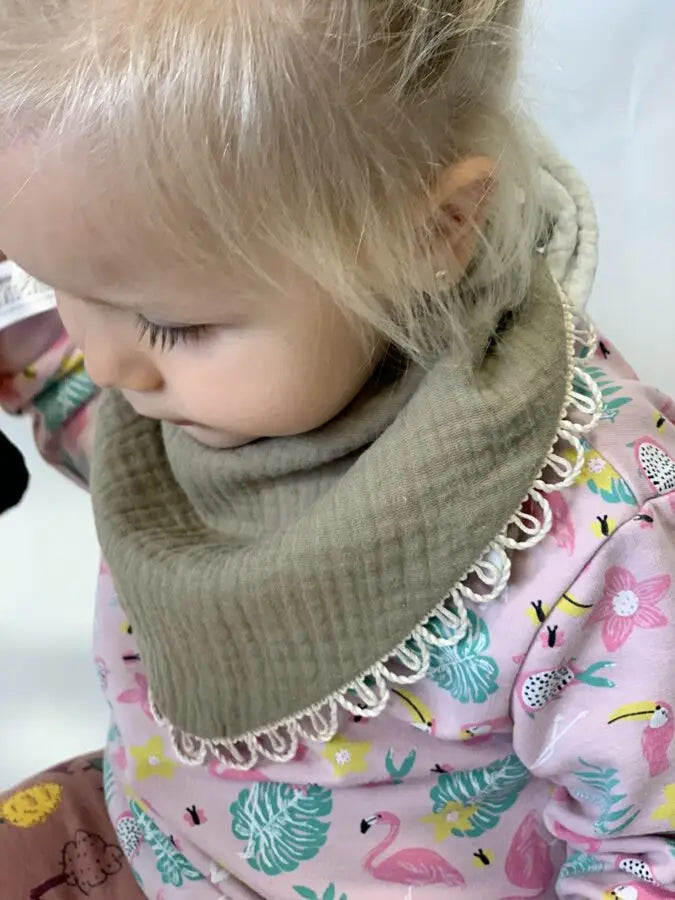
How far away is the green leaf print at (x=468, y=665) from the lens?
44cm

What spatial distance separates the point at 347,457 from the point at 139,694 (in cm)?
21

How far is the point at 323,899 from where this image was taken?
528mm

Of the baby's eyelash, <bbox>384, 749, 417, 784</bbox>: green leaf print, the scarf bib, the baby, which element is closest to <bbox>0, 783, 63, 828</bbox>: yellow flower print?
the baby

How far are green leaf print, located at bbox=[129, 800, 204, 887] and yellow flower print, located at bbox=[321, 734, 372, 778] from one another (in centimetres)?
13

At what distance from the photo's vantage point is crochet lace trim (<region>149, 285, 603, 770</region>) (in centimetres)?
43

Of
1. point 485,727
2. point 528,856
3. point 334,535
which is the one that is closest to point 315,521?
point 334,535

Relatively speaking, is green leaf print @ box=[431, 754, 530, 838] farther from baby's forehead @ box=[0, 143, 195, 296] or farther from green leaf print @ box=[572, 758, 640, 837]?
baby's forehead @ box=[0, 143, 195, 296]

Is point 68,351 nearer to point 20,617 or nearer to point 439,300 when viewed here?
point 439,300

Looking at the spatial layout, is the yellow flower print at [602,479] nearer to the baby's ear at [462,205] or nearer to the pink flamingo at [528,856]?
the baby's ear at [462,205]

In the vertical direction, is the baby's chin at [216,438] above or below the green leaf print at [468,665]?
above

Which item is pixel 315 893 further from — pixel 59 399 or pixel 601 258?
pixel 601 258

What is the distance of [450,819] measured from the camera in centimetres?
51

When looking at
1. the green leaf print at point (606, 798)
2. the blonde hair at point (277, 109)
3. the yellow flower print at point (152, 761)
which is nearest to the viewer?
the blonde hair at point (277, 109)

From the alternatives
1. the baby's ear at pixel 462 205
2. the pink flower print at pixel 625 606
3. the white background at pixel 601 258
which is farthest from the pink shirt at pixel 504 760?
the white background at pixel 601 258
